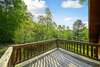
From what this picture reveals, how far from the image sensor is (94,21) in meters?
7.06

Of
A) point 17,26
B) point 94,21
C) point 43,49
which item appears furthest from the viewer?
point 17,26

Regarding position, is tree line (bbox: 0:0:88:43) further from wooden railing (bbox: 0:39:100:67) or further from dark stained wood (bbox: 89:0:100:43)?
dark stained wood (bbox: 89:0:100:43)

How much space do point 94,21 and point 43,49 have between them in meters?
2.93

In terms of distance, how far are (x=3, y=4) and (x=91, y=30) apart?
1684 cm

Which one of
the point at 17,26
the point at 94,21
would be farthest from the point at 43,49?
the point at 17,26

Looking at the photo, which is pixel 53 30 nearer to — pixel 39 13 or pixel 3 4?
pixel 39 13

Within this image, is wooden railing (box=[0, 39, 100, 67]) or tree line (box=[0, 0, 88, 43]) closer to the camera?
wooden railing (box=[0, 39, 100, 67])

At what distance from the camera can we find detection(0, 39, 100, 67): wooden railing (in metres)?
5.46

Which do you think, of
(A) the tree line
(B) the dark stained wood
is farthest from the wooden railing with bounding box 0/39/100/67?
(A) the tree line

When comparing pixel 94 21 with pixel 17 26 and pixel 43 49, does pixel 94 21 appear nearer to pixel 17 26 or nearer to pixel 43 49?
pixel 43 49

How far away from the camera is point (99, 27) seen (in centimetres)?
696

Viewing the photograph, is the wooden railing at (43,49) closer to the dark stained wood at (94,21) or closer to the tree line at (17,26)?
the dark stained wood at (94,21)

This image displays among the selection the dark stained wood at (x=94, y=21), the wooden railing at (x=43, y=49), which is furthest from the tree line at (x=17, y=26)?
the dark stained wood at (x=94, y=21)

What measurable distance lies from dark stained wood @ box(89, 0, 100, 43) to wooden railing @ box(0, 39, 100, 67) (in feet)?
1.37
